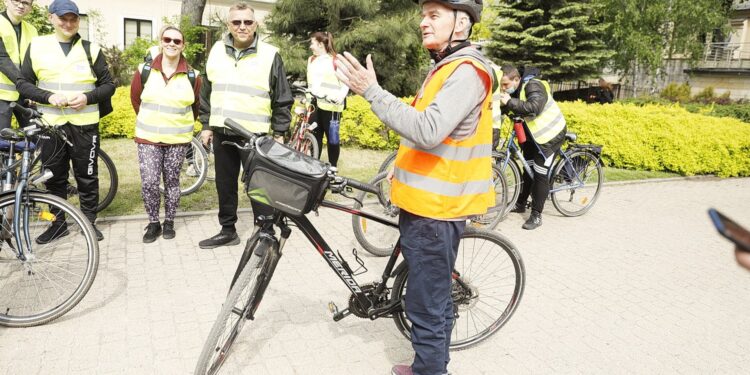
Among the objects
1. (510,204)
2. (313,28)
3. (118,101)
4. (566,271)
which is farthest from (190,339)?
(313,28)

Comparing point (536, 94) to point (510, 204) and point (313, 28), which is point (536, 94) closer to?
point (510, 204)

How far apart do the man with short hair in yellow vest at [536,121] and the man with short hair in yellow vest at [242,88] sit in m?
2.67

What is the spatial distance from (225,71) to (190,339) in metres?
2.26

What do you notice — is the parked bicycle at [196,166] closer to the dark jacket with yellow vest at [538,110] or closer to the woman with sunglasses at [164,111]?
the woman with sunglasses at [164,111]

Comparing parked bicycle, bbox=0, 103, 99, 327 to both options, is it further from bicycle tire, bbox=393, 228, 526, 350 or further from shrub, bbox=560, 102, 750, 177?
shrub, bbox=560, 102, 750, 177

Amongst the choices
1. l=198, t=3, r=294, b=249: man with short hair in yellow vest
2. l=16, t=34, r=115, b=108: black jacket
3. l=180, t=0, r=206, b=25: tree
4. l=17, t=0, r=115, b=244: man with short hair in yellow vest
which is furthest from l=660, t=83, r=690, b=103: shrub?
l=17, t=0, r=115, b=244: man with short hair in yellow vest

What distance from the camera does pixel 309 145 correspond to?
7953 millimetres

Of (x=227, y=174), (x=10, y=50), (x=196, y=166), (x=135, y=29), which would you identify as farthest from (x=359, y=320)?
(x=135, y=29)

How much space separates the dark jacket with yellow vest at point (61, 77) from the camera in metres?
4.45

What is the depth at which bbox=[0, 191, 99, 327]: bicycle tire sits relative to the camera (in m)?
3.40

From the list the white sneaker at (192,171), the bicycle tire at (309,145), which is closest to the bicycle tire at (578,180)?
the bicycle tire at (309,145)

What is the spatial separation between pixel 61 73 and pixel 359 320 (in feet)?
10.8

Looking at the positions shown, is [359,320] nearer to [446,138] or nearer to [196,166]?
[446,138]

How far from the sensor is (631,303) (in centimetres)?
440
